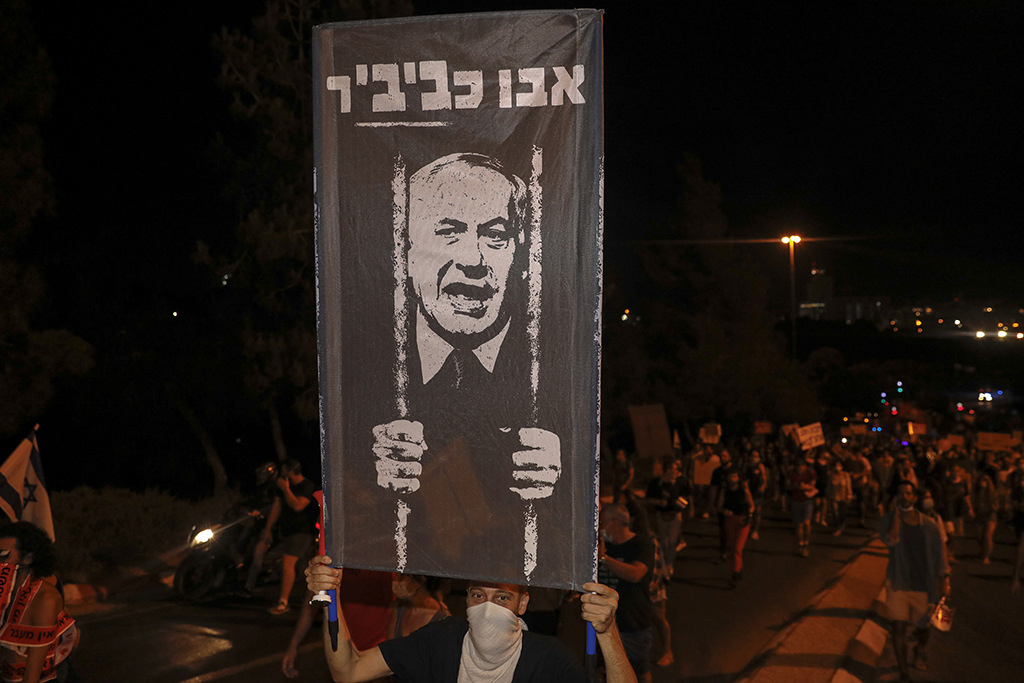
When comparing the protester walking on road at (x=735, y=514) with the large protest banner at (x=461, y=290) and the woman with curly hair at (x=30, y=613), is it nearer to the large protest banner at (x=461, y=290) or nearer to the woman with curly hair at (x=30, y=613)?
the woman with curly hair at (x=30, y=613)

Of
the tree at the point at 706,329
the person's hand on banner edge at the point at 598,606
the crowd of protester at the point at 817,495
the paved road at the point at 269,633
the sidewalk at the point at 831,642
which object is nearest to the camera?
the person's hand on banner edge at the point at 598,606

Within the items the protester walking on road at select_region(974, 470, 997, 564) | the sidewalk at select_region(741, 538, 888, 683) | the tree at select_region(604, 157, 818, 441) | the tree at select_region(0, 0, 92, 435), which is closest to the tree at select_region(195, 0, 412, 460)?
the tree at select_region(0, 0, 92, 435)

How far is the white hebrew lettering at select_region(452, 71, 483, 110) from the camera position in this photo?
2.79 meters

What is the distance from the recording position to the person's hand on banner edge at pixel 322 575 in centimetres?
293

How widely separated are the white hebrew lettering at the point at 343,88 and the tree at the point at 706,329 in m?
34.7

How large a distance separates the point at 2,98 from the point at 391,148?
12.1m

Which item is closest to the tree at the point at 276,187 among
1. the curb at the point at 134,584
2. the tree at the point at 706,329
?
the curb at the point at 134,584

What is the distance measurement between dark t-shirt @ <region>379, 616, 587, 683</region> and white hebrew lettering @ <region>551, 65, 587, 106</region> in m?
1.85

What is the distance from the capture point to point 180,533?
13227 mm

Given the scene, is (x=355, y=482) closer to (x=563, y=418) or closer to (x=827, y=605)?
(x=563, y=418)

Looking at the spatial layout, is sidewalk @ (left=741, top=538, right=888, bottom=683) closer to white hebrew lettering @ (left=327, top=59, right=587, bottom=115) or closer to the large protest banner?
the large protest banner

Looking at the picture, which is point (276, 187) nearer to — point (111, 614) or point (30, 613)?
point (111, 614)

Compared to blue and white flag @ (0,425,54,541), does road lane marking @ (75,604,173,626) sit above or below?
below

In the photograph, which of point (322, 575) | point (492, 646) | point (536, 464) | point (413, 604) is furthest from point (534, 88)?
point (413, 604)
